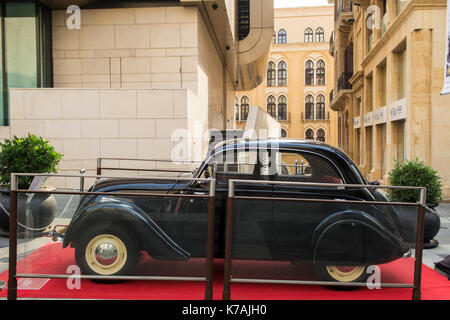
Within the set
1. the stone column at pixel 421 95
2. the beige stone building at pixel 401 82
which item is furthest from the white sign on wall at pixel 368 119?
the stone column at pixel 421 95

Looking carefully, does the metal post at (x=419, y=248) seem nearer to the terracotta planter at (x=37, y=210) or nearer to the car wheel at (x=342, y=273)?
the car wheel at (x=342, y=273)

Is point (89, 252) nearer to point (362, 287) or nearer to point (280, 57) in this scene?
point (362, 287)

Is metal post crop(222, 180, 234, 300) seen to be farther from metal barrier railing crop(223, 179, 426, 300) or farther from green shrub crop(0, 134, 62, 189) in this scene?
green shrub crop(0, 134, 62, 189)

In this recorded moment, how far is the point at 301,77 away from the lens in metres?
54.5

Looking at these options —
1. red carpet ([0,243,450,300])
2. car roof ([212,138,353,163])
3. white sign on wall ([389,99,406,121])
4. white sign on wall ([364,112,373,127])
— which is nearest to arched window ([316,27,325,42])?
white sign on wall ([364,112,373,127])

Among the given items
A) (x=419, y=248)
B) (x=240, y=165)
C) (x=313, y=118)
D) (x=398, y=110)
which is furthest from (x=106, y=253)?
(x=313, y=118)

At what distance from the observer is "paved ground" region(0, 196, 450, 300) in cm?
398

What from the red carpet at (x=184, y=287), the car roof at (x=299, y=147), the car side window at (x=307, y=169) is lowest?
the red carpet at (x=184, y=287)

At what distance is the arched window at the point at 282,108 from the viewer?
5466 cm

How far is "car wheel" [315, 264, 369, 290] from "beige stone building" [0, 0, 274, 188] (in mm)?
6610

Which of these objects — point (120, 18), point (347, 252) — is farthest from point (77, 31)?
point (347, 252)

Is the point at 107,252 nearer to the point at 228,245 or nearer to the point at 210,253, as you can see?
the point at 210,253

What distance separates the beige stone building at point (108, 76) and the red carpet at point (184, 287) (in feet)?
20.4

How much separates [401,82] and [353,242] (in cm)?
1430
